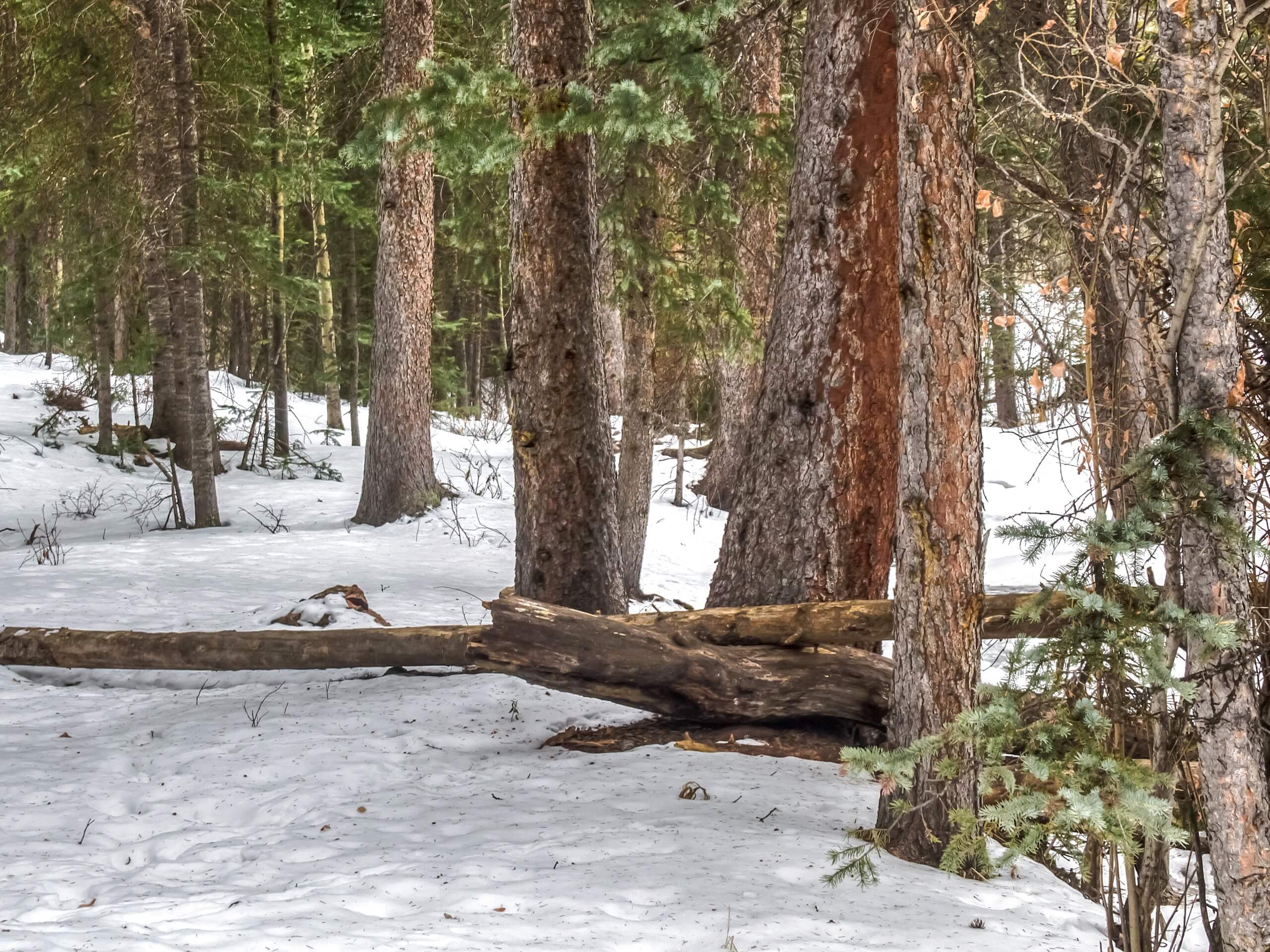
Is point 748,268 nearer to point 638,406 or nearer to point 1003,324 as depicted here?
point 638,406

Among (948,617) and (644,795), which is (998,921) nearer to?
(948,617)

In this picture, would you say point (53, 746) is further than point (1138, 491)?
Yes

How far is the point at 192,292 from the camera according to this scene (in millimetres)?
12109

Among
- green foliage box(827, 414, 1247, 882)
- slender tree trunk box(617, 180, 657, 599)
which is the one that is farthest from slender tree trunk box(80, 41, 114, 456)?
green foliage box(827, 414, 1247, 882)

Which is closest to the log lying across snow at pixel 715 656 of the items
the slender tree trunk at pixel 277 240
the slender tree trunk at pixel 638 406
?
the slender tree trunk at pixel 638 406

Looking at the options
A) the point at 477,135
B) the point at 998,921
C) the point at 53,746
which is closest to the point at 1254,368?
the point at 998,921

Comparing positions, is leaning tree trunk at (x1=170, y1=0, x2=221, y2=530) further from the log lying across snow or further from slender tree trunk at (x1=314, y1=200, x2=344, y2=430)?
the log lying across snow

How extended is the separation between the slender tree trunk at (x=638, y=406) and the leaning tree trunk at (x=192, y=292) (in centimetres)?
547

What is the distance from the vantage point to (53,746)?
567 centimetres

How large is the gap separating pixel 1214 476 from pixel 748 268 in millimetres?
9152

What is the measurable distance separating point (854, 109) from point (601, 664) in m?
3.59

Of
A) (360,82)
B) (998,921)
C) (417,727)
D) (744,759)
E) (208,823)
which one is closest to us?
(998,921)

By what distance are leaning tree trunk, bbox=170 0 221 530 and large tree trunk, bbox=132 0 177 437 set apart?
166 millimetres

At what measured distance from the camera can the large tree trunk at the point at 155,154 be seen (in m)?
11.9
